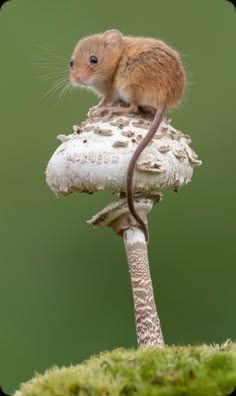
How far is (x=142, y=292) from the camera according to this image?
8.48 feet

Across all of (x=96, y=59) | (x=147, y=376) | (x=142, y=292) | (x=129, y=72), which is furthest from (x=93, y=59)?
(x=147, y=376)

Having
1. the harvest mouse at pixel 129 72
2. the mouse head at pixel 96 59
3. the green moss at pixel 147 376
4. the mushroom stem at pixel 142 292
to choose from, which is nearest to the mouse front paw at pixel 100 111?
the harvest mouse at pixel 129 72

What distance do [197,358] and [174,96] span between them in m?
0.99

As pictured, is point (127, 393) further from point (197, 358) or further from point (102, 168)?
point (102, 168)

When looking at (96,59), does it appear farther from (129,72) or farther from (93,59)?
(129,72)

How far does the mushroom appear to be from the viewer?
244 cm

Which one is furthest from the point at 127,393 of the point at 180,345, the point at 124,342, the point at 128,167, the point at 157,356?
the point at 124,342

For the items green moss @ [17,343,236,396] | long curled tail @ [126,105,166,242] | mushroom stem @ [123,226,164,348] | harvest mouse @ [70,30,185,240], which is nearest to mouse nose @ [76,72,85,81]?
harvest mouse @ [70,30,185,240]

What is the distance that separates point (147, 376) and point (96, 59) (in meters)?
1.20

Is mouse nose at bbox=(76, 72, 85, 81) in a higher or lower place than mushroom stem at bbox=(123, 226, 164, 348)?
higher

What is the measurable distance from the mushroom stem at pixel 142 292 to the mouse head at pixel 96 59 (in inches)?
20.9

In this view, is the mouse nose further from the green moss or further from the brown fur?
the green moss

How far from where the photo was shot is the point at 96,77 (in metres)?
2.72

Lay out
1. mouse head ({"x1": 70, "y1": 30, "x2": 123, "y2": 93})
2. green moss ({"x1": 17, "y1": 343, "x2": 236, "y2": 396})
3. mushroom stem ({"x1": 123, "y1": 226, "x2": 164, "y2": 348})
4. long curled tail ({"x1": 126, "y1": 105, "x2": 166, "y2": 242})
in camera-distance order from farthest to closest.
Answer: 1. mouse head ({"x1": 70, "y1": 30, "x2": 123, "y2": 93})
2. mushroom stem ({"x1": 123, "y1": 226, "x2": 164, "y2": 348})
3. long curled tail ({"x1": 126, "y1": 105, "x2": 166, "y2": 242})
4. green moss ({"x1": 17, "y1": 343, "x2": 236, "y2": 396})
